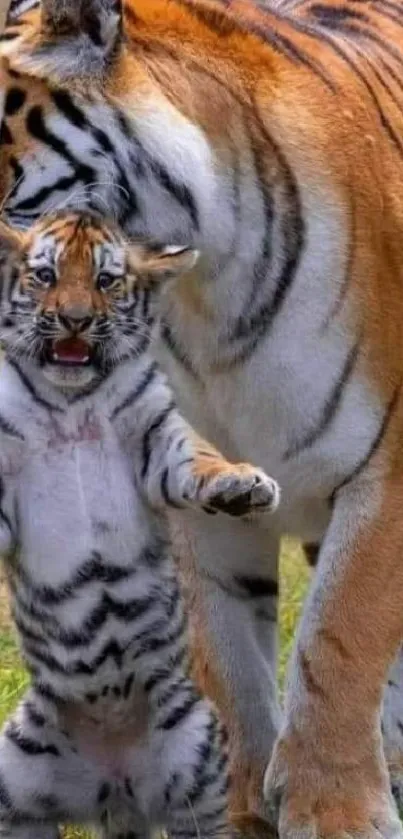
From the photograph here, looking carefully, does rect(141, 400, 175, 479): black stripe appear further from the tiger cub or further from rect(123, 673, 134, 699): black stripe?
rect(123, 673, 134, 699): black stripe

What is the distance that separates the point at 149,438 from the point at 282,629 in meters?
2.29

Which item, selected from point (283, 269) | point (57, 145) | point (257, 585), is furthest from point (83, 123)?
point (257, 585)

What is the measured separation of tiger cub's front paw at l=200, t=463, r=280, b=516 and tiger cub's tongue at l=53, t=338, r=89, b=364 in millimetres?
248

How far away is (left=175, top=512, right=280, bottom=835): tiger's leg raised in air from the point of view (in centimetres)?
421

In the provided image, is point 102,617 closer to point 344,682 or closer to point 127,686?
point 127,686

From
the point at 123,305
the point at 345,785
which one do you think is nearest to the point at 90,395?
the point at 123,305

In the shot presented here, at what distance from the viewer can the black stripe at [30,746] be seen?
334 cm

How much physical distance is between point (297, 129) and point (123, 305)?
2.20 ft

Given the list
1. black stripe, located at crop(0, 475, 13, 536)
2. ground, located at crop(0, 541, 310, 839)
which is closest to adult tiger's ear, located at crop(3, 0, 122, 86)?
black stripe, located at crop(0, 475, 13, 536)

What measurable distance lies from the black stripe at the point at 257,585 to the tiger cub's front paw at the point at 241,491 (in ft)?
3.81

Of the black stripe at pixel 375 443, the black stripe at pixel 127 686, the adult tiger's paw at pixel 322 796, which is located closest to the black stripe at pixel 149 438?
the black stripe at pixel 127 686

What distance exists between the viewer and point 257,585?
4312 millimetres

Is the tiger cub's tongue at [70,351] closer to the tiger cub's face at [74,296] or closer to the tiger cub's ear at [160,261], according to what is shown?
the tiger cub's face at [74,296]

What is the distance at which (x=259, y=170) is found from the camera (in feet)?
12.3
